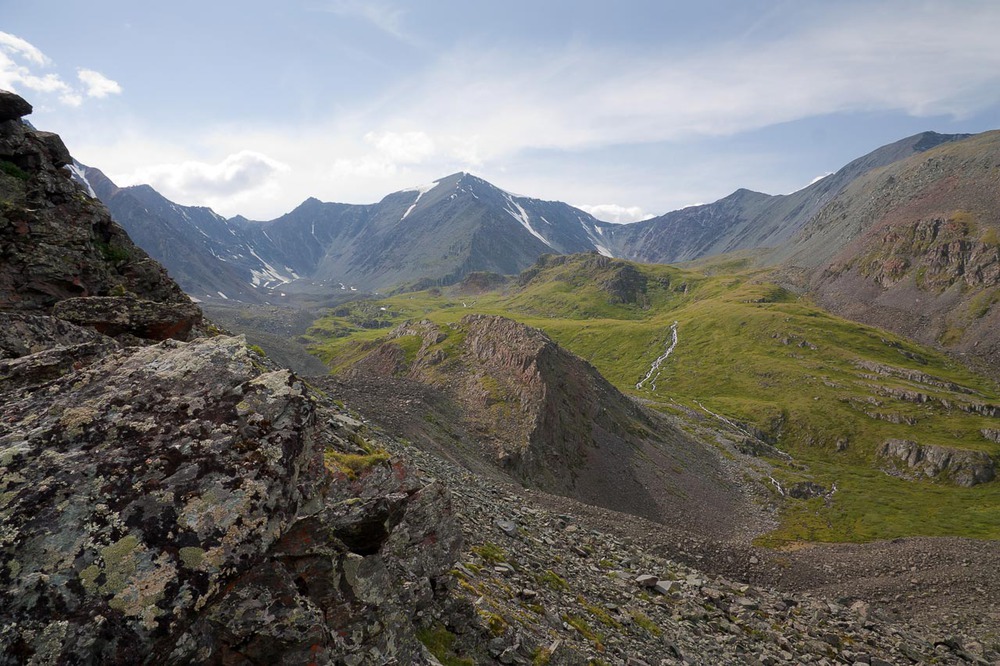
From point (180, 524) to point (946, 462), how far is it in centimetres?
16213

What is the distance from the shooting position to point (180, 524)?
26.4 feet

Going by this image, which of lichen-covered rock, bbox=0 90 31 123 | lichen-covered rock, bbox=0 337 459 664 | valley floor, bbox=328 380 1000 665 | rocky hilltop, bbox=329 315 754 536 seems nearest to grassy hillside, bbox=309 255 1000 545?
rocky hilltop, bbox=329 315 754 536

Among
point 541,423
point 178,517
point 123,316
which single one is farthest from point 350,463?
point 541,423

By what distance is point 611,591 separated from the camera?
30922 mm

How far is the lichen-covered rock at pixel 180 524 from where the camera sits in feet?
23.3

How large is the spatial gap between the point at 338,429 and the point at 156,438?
16.1 meters

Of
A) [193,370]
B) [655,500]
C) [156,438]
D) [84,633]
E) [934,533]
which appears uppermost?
[193,370]

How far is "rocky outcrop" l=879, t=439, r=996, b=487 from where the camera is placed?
387ft

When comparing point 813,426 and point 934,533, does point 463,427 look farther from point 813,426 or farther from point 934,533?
point 813,426

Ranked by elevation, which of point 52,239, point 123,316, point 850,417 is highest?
point 52,239

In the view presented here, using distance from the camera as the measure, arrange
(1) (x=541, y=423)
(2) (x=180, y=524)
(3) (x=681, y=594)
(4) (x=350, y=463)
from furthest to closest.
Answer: (1) (x=541, y=423), (3) (x=681, y=594), (4) (x=350, y=463), (2) (x=180, y=524)

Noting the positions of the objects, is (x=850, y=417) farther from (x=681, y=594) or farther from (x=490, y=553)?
(x=490, y=553)

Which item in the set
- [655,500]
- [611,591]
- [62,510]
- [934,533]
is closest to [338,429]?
[62,510]

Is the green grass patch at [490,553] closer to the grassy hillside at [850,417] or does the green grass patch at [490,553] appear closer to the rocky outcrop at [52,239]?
the rocky outcrop at [52,239]
